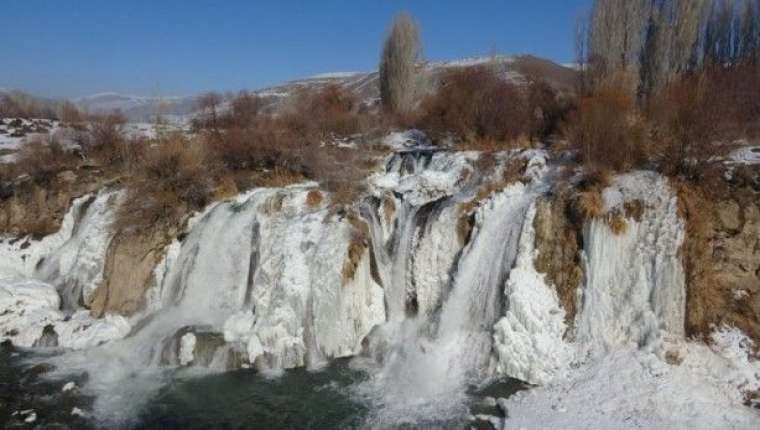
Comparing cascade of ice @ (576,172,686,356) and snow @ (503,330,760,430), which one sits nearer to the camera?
snow @ (503,330,760,430)

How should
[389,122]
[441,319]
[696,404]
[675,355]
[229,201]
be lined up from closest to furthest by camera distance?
[696,404] → [675,355] → [441,319] → [229,201] → [389,122]

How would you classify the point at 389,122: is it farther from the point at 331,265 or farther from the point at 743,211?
the point at 743,211

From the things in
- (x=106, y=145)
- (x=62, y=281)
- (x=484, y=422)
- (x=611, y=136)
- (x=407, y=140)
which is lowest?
(x=484, y=422)

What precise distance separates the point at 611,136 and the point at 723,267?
11.6ft

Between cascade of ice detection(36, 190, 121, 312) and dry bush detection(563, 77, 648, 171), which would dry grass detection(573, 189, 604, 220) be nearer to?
dry bush detection(563, 77, 648, 171)

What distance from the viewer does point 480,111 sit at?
18.2 m

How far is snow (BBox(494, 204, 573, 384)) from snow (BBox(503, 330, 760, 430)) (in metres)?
0.39

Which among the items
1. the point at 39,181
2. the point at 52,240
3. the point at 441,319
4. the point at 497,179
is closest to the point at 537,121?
the point at 497,179

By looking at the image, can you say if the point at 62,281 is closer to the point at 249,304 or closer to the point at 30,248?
the point at 30,248

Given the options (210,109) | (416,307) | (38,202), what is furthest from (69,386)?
(210,109)

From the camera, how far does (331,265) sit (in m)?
12.2

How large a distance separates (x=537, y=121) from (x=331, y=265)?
9.08m

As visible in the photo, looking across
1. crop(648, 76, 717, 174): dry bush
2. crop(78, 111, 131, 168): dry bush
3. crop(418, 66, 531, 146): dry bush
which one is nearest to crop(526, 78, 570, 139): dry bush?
crop(418, 66, 531, 146): dry bush

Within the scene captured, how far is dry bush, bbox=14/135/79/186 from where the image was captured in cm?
1925
